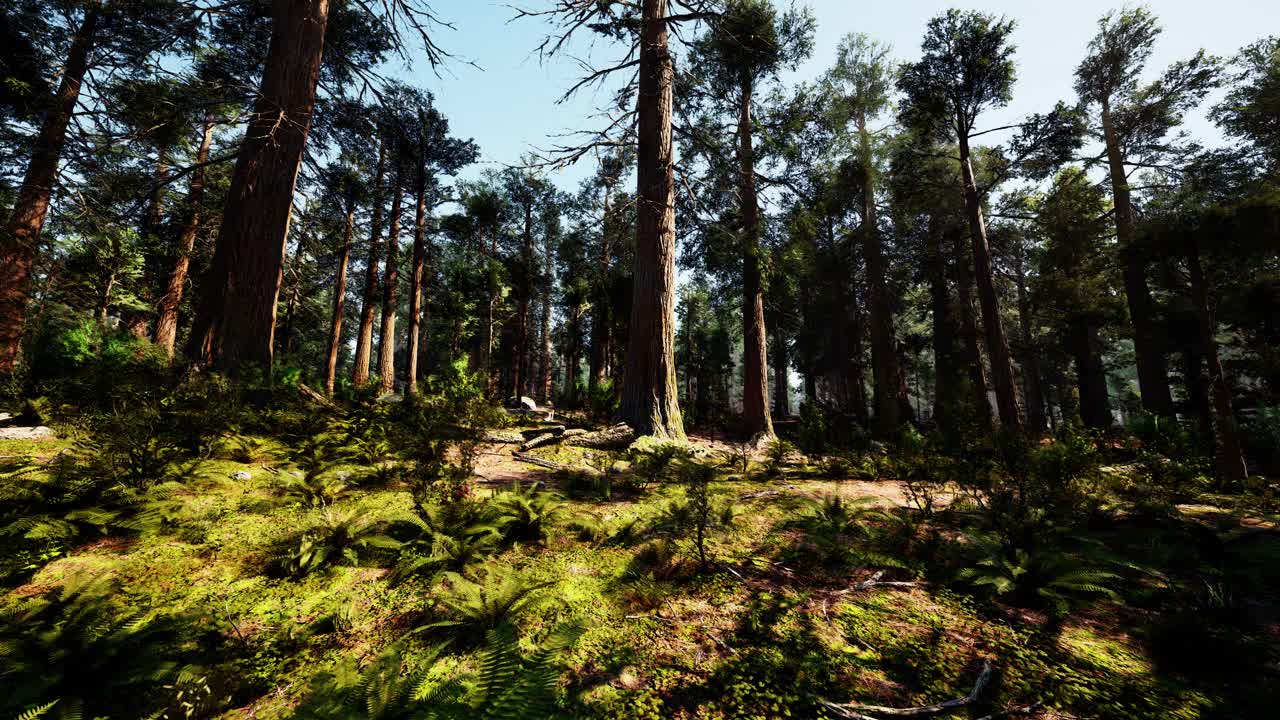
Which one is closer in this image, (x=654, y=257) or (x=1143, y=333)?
(x=654, y=257)

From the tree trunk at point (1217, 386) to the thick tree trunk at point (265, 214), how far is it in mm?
16613

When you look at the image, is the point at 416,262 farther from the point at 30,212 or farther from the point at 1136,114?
the point at 1136,114

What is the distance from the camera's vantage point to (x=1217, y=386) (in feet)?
26.0

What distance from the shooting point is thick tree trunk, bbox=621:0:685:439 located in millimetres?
7633

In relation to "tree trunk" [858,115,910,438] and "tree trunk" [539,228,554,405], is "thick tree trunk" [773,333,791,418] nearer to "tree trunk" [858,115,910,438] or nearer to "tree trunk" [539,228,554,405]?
"tree trunk" [858,115,910,438]

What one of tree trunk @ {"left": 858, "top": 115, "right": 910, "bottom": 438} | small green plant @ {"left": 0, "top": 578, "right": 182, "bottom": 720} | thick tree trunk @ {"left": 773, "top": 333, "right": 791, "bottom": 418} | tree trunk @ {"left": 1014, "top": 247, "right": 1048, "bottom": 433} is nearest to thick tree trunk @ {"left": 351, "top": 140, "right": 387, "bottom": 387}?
small green plant @ {"left": 0, "top": 578, "right": 182, "bottom": 720}

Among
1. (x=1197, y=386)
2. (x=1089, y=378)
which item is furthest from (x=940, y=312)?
(x=1197, y=386)

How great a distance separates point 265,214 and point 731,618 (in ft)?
29.1

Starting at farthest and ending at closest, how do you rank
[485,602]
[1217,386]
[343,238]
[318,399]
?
[343,238] < [1217,386] < [318,399] < [485,602]

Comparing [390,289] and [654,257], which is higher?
[390,289]

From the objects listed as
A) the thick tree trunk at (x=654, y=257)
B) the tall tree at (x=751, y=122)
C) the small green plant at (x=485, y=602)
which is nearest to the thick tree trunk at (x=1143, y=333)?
the tall tree at (x=751, y=122)

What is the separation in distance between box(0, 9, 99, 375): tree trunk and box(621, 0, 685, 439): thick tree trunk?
10.9 meters

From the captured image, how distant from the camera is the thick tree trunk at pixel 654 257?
763cm

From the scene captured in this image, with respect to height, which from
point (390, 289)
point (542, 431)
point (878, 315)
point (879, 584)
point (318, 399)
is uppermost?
point (390, 289)
